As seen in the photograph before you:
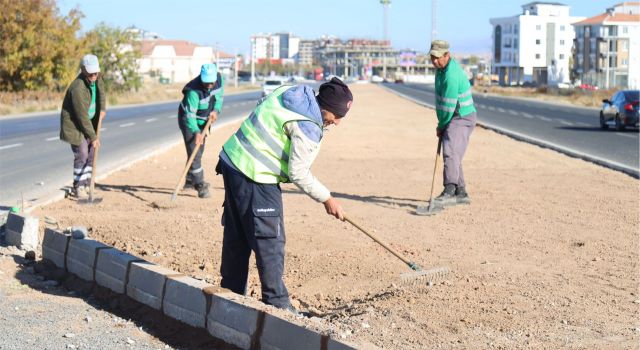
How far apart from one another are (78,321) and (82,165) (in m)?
6.15

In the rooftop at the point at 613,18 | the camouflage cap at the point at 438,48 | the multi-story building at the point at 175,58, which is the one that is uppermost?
the rooftop at the point at 613,18

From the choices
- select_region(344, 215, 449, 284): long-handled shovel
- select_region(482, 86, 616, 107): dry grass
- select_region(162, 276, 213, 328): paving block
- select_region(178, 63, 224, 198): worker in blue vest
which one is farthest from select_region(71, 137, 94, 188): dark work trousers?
select_region(482, 86, 616, 107): dry grass

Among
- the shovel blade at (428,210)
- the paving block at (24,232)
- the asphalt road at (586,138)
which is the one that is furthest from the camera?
the asphalt road at (586,138)

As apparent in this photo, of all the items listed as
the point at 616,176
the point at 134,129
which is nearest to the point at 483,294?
the point at 616,176

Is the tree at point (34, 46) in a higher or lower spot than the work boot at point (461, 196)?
higher

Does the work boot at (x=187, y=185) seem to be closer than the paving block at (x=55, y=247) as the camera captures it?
No

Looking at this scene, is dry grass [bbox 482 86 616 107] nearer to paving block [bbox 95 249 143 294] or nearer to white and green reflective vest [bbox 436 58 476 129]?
white and green reflective vest [bbox 436 58 476 129]

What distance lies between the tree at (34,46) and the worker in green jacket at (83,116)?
128 ft

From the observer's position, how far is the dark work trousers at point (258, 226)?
19.4 ft

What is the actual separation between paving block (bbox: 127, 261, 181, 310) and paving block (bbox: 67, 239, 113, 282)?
0.68 meters

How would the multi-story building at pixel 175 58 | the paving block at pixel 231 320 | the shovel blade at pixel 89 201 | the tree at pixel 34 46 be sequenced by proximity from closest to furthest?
1. the paving block at pixel 231 320
2. the shovel blade at pixel 89 201
3. the tree at pixel 34 46
4. the multi-story building at pixel 175 58

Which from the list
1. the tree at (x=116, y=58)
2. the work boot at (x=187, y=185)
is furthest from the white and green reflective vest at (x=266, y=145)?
the tree at (x=116, y=58)

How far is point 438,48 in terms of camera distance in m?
11.4

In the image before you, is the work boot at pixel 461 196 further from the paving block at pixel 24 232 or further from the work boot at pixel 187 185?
the paving block at pixel 24 232
